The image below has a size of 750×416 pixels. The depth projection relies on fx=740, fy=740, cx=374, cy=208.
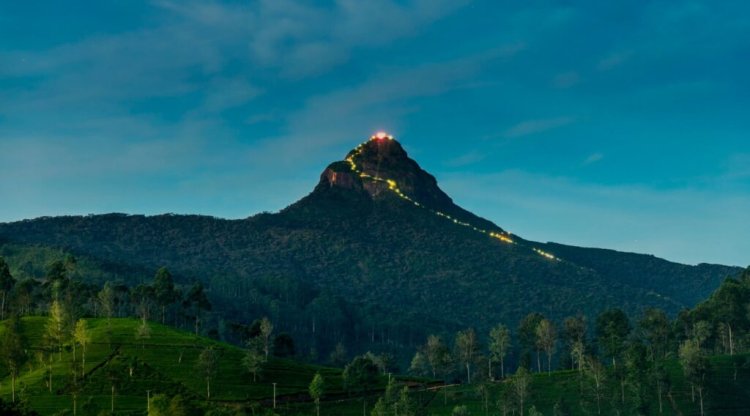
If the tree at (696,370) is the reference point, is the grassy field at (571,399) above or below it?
below

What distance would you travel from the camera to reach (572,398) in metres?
172

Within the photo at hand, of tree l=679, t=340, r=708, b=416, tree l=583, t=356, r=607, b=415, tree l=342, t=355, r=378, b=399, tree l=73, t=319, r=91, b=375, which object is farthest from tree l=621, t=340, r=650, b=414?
tree l=73, t=319, r=91, b=375

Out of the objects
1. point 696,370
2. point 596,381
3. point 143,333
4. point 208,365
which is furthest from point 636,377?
point 143,333

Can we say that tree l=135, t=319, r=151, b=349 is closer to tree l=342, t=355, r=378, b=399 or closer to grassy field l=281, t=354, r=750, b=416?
grassy field l=281, t=354, r=750, b=416

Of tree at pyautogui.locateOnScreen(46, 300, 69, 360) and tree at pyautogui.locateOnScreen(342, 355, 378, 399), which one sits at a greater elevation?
tree at pyautogui.locateOnScreen(46, 300, 69, 360)

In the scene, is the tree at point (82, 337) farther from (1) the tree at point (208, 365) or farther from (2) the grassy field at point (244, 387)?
(1) the tree at point (208, 365)

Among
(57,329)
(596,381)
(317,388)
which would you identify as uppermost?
(57,329)

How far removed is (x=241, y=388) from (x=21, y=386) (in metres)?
45.4

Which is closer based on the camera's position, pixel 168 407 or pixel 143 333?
pixel 168 407

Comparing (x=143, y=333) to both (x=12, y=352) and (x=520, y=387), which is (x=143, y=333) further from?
(x=520, y=387)

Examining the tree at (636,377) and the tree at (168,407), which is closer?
the tree at (168,407)

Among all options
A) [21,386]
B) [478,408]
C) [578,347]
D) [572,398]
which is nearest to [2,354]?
[21,386]

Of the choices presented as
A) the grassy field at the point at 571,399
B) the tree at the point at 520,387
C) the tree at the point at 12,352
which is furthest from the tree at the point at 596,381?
the tree at the point at 12,352

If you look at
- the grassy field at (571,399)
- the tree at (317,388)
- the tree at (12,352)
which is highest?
the tree at (12,352)
